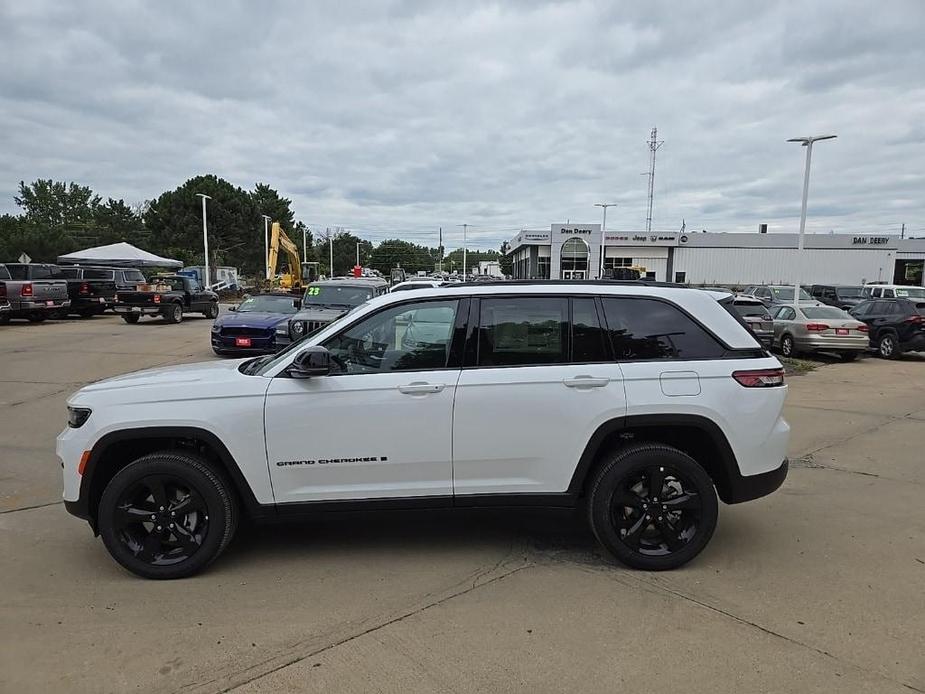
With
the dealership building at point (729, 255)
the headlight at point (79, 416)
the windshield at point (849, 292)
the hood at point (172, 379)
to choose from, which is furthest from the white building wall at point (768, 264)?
the headlight at point (79, 416)

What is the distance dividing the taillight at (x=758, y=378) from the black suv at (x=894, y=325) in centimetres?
1478

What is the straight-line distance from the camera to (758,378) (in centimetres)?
396

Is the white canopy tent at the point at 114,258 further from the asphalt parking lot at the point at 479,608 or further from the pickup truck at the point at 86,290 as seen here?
the asphalt parking lot at the point at 479,608

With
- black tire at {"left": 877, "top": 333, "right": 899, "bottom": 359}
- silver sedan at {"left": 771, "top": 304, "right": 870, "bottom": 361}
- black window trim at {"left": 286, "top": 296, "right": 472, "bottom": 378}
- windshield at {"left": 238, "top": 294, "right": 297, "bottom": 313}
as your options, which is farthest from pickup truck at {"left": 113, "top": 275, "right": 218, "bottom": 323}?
black tire at {"left": 877, "top": 333, "right": 899, "bottom": 359}

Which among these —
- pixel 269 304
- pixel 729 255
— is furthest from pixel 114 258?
pixel 729 255

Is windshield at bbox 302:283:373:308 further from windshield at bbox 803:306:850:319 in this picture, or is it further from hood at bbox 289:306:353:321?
Answer: windshield at bbox 803:306:850:319

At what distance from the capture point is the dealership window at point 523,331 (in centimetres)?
396

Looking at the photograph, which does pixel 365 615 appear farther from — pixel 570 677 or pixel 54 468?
pixel 54 468

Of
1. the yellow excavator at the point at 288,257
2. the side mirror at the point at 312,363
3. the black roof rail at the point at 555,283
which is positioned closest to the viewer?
the side mirror at the point at 312,363

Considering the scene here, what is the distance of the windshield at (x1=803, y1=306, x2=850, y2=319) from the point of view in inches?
611

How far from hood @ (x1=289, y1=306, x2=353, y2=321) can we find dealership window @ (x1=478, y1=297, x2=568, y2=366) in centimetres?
→ 859

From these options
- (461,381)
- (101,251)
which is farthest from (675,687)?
(101,251)

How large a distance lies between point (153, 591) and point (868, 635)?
3.92m

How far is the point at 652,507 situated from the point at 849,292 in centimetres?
2987
